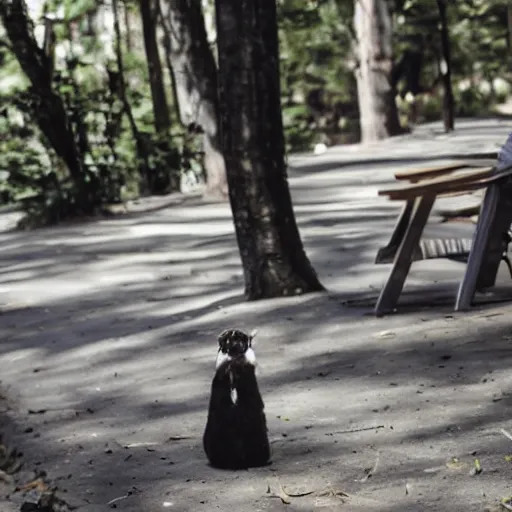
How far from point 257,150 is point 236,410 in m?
4.25

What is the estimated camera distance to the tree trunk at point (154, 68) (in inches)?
826

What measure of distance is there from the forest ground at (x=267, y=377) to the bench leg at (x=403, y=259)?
150mm

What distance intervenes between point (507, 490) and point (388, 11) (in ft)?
81.1

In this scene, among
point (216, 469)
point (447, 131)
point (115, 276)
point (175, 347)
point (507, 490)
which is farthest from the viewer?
point (447, 131)

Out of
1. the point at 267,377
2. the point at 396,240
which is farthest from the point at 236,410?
the point at 396,240

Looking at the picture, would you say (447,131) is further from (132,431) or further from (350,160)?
(132,431)

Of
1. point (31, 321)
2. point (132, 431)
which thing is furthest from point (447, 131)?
point (132, 431)

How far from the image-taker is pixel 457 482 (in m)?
5.04

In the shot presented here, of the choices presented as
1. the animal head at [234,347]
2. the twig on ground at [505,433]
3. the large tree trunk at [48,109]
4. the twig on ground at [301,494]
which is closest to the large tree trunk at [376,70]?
the large tree trunk at [48,109]

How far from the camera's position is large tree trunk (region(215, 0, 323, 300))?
951 centimetres

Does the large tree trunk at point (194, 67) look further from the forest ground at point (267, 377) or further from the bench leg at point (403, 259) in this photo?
the bench leg at point (403, 259)

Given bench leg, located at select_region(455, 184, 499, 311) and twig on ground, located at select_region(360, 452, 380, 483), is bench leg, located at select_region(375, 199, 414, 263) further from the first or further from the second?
twig on ground, located at select_region(360, 452, 380, 483)

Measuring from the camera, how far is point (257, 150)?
9.62 m

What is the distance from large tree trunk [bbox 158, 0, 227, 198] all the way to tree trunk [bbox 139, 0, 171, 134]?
1.00m
